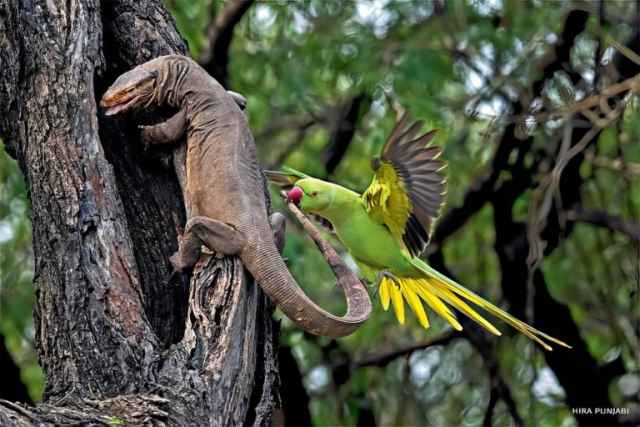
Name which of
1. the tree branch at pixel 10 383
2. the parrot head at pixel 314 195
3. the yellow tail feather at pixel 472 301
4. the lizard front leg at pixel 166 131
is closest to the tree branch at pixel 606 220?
the yellow tail feather at pixel 472 301

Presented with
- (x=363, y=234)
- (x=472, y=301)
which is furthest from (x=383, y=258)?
(x=472, y=301)

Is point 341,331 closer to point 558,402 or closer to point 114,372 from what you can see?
point 114,372

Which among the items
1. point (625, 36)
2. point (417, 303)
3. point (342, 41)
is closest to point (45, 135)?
point (417, 303)

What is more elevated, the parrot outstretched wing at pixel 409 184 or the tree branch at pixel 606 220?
the parrot outstretched wing at pixel 409 184

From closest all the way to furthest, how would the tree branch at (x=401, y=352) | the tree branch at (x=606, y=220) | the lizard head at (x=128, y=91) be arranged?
the lizard head at (x=128, y=91), the tree branch at (x=606, y=220), the tree branch at (x=401, y=352)

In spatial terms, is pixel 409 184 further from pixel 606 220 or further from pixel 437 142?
pixel 437 142

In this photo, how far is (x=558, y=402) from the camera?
10516 mm

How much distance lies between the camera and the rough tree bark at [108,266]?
5.18 metres

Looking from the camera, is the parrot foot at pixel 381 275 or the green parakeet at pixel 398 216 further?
the parrot foot at pixel 381 275

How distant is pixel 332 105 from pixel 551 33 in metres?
2.38

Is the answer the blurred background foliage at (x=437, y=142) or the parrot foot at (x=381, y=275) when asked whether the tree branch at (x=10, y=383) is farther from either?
the parrot foot at (x=381, y=275)

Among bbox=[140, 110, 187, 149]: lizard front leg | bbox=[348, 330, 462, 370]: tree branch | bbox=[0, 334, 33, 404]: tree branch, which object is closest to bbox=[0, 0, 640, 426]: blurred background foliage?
bbox=[348, 330, 462, 370]: tree branch

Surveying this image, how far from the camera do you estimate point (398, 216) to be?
7207 millimetres

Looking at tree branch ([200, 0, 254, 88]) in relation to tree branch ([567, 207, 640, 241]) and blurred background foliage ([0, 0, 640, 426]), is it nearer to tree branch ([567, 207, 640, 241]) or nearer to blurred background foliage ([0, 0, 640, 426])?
blurred background foliage ([0, 0, 640, 426])
